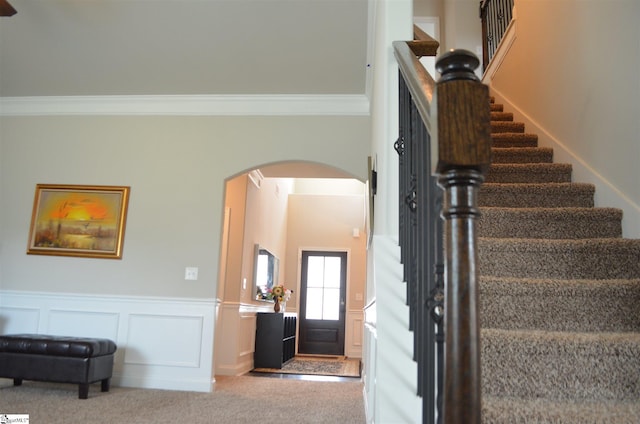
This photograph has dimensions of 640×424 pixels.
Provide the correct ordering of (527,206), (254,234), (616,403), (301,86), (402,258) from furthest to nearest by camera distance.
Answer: (254,234)
(301,86)
(527,206)
(402,258)
(616,403)

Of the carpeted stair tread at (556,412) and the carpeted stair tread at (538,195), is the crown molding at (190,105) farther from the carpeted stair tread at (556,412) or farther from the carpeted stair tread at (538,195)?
the carpeted stair tread at (556,412)

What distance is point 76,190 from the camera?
509 cm

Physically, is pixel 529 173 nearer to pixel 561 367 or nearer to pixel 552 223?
pixel 552 223

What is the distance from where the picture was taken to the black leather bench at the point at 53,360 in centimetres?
390

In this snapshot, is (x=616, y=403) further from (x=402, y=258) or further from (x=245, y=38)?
(x=245, y=38)

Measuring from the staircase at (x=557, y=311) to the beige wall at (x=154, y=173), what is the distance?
246cm

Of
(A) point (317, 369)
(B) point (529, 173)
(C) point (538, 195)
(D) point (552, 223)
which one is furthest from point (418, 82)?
(A) point (317, 369)

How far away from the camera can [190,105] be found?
5156mm

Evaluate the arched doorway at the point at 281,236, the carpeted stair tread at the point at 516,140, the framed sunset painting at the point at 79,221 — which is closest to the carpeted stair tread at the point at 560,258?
the carpeted stair tread at the point at 516,140

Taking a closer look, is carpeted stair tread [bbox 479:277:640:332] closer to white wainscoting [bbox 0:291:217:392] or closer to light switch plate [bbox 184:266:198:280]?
white wainscoting [bbox 0:291:217:392]

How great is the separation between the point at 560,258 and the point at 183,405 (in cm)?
304

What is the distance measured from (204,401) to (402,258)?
10.2ft

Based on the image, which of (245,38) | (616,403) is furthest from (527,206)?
(245,38)

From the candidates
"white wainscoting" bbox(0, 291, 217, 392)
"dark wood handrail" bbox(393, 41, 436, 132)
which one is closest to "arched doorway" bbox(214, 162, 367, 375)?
"white wainscoting" bbox(0, 291, 217, 392)
